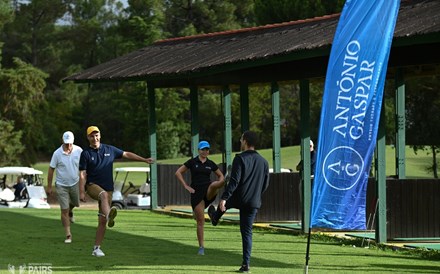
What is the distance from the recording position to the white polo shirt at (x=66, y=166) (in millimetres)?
18922

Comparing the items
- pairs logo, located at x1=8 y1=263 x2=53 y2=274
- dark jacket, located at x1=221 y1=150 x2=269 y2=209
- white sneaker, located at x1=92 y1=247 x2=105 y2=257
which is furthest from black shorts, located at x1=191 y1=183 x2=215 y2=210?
pairs logo, located at x1=8 y1=263 x2=53 y2=274

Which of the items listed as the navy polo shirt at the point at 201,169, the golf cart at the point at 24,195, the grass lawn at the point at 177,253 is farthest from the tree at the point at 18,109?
the navy polo shirt at the point at 201,169

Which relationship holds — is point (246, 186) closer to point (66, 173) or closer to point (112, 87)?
point (66, 173)

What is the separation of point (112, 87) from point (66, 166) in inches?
2286

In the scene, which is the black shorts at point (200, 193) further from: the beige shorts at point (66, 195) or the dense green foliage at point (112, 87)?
the dense green foliage at point (112, 87)

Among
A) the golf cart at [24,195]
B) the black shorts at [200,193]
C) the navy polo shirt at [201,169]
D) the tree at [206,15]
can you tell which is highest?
the tree at [206,15]

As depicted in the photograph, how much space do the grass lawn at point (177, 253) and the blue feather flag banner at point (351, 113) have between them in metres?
2.00

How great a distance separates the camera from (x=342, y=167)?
43.5 ft

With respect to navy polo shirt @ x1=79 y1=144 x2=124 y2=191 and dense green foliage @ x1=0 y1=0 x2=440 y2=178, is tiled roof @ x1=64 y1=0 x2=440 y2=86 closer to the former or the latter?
navy polo shirt @ x1=79 y1=144 x2=124 y2=191

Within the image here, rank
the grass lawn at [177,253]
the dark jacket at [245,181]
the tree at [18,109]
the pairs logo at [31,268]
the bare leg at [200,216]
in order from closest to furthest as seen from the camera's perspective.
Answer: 1. the pairs logo at [31,268]
2. the dark jacket at [245,181]
3. the grass lawn at [177,253]
4. the bare leg at [200,216]
5. the tree at [18,109]

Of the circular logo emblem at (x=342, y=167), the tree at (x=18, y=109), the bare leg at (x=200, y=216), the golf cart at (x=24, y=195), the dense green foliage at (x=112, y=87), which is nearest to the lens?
the circular logo emblem at (x=342, y=167)

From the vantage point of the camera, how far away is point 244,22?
70.6 metres

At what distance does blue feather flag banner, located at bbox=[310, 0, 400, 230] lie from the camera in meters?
13.2

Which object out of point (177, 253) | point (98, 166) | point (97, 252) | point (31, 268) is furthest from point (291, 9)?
point (31, 268)
